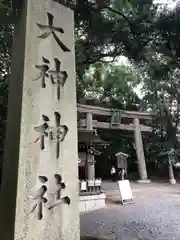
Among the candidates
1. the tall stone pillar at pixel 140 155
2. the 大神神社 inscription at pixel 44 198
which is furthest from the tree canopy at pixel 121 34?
the tall stone pillar at pixel 140 155

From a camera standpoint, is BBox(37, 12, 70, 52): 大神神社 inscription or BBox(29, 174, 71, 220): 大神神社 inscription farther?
BBox(37, 12, 70, 52): 大神神社 inscription

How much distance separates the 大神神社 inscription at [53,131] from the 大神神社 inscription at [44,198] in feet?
0.88

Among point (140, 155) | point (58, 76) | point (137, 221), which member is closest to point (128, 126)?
point (140, 155)

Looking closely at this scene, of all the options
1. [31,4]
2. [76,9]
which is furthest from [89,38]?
[31,4]

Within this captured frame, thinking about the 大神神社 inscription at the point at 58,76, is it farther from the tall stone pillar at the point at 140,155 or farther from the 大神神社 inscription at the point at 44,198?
the tall stone pillar at the point at 140,155

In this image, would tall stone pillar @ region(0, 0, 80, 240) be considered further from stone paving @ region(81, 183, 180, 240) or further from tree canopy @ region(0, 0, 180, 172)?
stone paving @ region(81, 183, 180, 240)

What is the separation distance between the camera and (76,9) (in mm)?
5680

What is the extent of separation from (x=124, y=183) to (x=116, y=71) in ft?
23.8

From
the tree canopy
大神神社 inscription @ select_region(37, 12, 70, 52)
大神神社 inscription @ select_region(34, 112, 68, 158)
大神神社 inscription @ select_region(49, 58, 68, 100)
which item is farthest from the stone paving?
大神神社 inscription @ select_region(37, 12, 70, 52)

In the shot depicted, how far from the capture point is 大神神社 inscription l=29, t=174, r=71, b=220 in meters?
2.35

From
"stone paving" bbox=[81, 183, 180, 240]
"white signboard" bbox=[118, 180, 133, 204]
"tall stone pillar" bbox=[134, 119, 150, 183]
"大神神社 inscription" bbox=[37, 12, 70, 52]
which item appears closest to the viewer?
"大神神社 inscription" bbox=[37, 12, 70, 52]

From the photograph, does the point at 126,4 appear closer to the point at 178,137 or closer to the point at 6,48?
the point at 6,48

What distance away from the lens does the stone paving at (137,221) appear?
16.3 ft

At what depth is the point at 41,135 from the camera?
99.6 inches
